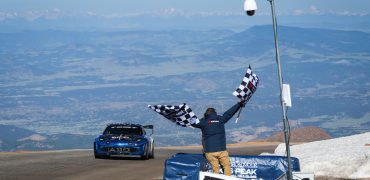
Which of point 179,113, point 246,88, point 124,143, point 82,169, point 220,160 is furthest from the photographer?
point 124,143

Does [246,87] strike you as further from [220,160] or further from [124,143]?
[124,143]

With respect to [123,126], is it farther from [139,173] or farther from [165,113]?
[165,113]

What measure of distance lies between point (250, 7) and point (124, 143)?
15.4 metres

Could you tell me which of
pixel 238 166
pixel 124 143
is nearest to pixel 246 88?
pixel 238 166

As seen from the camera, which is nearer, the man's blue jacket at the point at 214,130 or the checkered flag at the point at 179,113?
the checkered flag at the point at 179,113

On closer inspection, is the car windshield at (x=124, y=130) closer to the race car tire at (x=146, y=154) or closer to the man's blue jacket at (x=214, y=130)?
the race car tire at (x=146, y=154)

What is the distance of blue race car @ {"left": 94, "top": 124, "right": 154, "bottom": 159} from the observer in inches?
1331

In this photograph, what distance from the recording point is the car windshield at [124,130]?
34.8m

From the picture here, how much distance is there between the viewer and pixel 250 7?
62.8ft

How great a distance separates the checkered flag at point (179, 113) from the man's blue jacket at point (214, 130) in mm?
221

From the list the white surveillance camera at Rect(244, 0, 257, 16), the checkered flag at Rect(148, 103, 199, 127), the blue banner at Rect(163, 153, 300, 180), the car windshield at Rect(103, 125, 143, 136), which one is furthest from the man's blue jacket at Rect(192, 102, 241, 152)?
the car windshield at Rect(103, 125, 143, 136)

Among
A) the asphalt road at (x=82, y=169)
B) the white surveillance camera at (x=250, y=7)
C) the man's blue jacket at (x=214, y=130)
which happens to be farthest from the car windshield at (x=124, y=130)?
the white surveillance camera at (x=250, y=7)

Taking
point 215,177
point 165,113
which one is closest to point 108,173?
point 165,113

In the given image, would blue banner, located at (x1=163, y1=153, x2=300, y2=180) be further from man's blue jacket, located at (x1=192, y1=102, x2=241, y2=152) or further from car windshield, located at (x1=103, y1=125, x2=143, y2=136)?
car windshield, located at (x1=103, y1=125, x2=143, y2=136)
